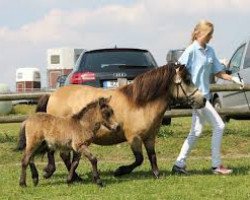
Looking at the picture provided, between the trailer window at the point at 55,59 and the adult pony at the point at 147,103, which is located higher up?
the adult pony at the point at 147,103

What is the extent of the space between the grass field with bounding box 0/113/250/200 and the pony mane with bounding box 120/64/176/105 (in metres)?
1.16

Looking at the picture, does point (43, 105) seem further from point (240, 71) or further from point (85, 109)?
point (240, 71)

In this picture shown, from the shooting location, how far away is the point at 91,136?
8680mm

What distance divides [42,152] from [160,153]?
4.23 metres

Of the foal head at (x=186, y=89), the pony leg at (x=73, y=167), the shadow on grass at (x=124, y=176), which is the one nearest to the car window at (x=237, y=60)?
the shadow on grass at (x=124, y=176)

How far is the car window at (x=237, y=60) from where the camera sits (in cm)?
1539

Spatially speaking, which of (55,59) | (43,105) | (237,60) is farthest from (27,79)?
(43,105)

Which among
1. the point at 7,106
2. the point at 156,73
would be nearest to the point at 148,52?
the point at 156,73

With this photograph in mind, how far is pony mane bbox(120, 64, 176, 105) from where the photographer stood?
907 cm

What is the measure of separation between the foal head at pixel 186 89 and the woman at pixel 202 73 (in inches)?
9.2

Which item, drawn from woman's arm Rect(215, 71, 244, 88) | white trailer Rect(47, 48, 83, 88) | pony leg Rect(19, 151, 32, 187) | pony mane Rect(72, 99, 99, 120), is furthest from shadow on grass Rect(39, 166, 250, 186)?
white trailer Rect(47, 48, 83, 88)

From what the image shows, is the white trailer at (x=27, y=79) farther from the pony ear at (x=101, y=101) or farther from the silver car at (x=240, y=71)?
the pony ear at (x=101, y=101)

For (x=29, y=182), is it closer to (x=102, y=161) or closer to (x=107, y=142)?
(x=107, y=142)

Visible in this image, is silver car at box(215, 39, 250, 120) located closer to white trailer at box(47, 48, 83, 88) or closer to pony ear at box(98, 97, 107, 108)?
pony ear at box(98, 97, 107, 108)
